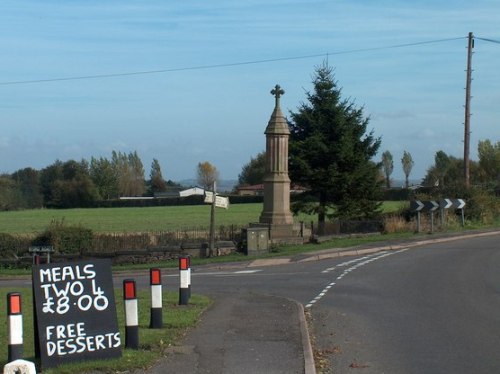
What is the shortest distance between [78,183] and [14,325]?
110 metres

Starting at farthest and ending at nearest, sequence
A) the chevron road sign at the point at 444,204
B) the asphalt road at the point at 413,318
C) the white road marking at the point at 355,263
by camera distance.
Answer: the chevron road sign at the point at 444,204 → the white road marking at the point at 355,263 → the asphalt road at the point at 413,318

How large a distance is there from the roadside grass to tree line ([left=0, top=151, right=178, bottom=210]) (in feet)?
322

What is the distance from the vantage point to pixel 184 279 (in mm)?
12969

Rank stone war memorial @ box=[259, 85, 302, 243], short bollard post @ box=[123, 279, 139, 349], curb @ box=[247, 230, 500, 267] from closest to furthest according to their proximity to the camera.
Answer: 1. short bollard post @ box=[123, 279, 139, 349]
2. curb @ box=[247, 230, 500, 267]
3. stone war memorial @ box=[259, 85, 302, 243]

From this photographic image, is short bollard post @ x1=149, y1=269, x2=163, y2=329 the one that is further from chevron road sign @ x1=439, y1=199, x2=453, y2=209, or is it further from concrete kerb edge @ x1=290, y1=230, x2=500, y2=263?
chevron road sign @ x1=439, y1=199, x2=453, y2=209

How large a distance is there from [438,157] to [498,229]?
97720mm

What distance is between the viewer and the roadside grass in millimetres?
8109

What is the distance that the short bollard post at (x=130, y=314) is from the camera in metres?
8.93

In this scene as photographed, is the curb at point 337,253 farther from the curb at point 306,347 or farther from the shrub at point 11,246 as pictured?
the curb at point 306,347

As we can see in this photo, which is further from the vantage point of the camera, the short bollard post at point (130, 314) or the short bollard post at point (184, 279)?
the short bollard post at point (184, 279)

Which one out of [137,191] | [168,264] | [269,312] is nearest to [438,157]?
[137,191]

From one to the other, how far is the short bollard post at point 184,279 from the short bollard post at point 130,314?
12.0ft

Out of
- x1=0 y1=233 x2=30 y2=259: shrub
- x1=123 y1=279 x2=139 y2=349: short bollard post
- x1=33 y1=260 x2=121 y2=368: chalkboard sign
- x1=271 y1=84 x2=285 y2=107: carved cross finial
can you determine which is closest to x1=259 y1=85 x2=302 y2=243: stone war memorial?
x1=271 y1=84 x2=285 y2=107: carved cross finial

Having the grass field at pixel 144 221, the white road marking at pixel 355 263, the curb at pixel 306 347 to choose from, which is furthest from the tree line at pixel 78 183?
the curb at pixel 306 347
